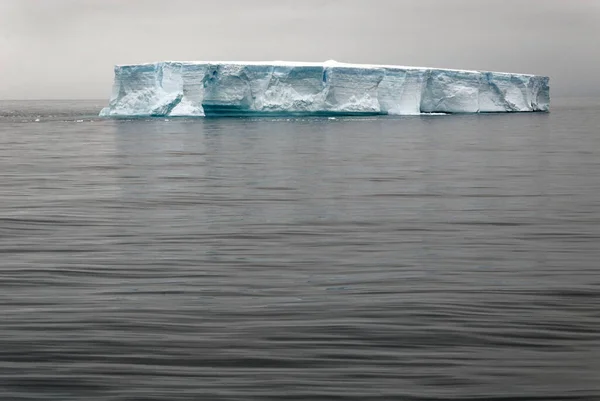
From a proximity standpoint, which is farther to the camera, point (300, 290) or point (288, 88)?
point (288, 88)

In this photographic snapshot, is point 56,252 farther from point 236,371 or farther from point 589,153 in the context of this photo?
point 589,153

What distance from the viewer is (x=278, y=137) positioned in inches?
1137

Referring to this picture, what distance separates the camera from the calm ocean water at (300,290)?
4.36 meters

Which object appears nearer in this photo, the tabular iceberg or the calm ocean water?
the calm ocean water

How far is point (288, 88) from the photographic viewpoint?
1492 inches

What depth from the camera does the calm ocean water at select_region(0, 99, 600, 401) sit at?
4.36 metres

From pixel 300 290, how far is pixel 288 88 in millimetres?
32170

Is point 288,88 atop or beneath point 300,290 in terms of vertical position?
atop

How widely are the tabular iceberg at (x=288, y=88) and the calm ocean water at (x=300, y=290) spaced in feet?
77.2

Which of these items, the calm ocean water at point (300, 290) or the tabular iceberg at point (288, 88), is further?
the tabular iceberg at point (288, 88)

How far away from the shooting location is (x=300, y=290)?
20.4 feet

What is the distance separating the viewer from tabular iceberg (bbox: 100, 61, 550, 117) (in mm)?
37250

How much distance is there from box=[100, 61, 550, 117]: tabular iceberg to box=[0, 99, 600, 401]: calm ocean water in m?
23.5

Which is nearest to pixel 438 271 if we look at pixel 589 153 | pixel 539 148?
pixel 589 153
